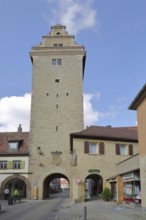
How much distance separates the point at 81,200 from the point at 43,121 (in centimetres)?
1386

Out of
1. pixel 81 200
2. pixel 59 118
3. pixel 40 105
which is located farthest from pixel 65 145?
pixel 81 200

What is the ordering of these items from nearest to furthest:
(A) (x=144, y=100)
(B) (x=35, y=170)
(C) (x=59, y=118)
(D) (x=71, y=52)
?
(A) (x=144, y=100), (B) (x=35, y=170), (C) (x=59, y=118), (D) (x=71, y=52)

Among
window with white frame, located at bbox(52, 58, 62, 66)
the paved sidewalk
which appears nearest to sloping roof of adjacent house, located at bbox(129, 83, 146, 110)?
the paved sidewalk

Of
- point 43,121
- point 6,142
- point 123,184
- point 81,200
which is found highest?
point 43,121

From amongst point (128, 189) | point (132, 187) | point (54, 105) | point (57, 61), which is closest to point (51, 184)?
point (54, 105)

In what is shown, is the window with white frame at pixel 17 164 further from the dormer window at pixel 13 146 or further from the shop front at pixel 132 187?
the shop front at pixel 132 187

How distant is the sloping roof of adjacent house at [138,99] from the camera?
17105 millimetres

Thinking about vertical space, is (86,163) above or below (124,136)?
below

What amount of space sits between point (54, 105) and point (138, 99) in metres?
24.1

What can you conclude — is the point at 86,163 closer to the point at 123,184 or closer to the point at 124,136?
the point at 124,136

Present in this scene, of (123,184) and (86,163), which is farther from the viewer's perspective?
(86,163)

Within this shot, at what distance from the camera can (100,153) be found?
1283 inches

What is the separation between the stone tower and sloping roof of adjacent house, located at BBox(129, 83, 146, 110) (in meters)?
19.8

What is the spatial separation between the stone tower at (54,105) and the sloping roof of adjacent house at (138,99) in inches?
778
